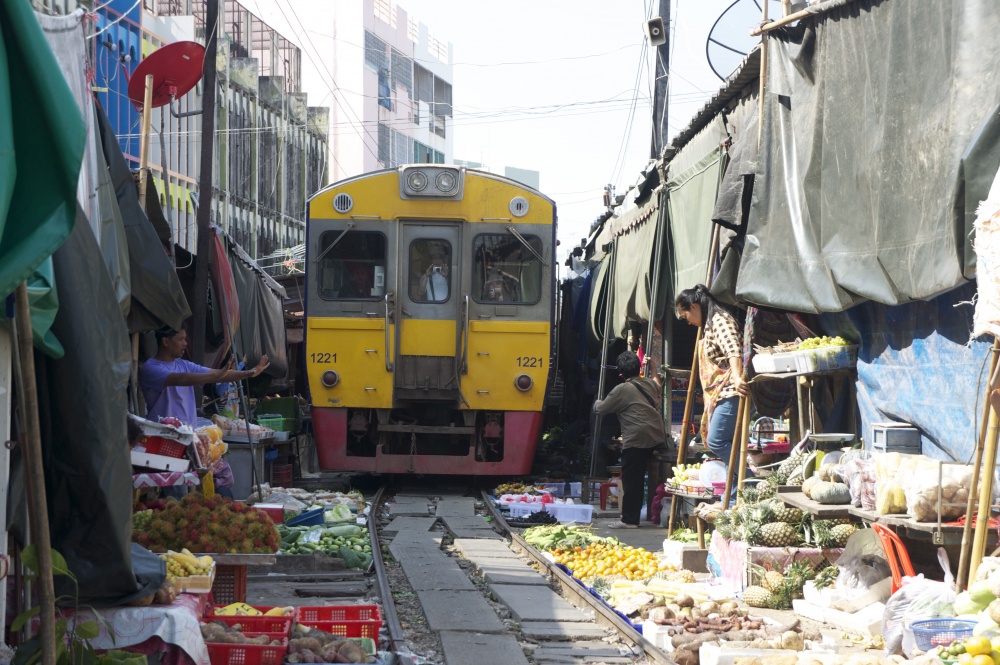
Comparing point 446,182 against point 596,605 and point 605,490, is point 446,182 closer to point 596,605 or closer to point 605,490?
A: point 605,490

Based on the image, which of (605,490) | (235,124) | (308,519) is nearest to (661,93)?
(605,490)

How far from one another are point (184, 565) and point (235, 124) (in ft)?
79.4

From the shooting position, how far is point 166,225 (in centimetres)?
856

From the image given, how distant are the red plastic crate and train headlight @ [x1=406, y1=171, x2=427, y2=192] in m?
8.26

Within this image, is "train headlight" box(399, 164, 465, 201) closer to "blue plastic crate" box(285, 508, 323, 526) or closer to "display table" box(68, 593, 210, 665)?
"blue plastic crate" box(285, 508, 323, 526)

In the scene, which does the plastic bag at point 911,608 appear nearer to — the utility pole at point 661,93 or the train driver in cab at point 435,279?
the train driver in cab at point 435,279

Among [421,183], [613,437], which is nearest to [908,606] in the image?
[421,183]

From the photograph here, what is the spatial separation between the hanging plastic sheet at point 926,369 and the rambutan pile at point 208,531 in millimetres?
3535

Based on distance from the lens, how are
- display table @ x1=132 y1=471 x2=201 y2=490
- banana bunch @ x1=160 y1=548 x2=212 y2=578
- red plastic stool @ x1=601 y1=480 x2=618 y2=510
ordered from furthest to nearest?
red plastic stool @ x1=601 y1=480 x2=618 y2=510 → display table @ x1=132 y1=471 x2=201 y2=490 → banana bunch @ x1=160 y1=548 x2=212 y2=578

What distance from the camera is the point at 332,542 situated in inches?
349

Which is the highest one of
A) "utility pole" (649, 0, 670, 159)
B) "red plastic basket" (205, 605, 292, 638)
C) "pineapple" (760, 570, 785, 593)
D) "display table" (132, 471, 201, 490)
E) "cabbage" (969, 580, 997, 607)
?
"utility pole" (649, 0, 670, 159)

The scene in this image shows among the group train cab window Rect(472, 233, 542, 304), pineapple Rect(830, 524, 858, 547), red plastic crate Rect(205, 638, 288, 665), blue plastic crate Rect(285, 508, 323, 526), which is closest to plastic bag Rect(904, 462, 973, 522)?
pineapple Rect(830, 524, 858, 547)

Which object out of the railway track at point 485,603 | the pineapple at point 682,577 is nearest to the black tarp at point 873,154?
the pineapple at point 682,577

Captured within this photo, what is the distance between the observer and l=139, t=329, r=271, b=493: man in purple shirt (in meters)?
7.55
